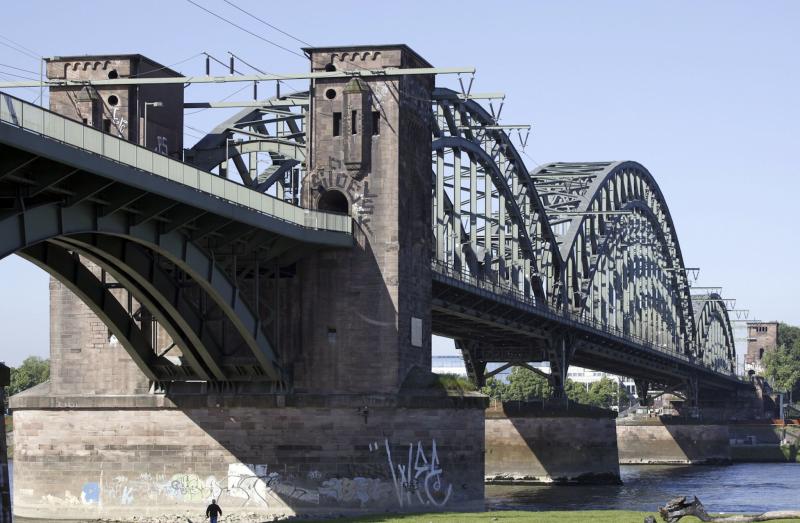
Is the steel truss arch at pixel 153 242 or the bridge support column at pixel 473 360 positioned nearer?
the steel truss arch at pixel 153 242

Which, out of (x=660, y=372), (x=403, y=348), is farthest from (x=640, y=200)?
(x=403, y=348)

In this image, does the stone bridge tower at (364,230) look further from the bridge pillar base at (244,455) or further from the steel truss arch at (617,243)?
the steel truss arch at (617,243)

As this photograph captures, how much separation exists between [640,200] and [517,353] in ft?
134

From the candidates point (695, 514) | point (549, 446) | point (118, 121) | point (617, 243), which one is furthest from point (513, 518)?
point (617, 243)

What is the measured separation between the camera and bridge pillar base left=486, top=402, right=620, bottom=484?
358ft

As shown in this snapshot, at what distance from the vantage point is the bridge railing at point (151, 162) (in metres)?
44.3

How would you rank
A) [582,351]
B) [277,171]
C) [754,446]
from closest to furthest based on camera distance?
[277,171] < [582,351] < [754,446]

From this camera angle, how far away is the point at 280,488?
208 ft

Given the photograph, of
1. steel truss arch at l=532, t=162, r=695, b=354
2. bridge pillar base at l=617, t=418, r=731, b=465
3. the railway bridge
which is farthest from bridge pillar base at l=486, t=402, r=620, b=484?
bridge pillar base at l=617, t=418, r=731, b=465

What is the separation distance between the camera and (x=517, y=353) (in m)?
120

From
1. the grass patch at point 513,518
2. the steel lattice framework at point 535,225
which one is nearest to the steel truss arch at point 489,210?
the steel lattice framework at point 535,225

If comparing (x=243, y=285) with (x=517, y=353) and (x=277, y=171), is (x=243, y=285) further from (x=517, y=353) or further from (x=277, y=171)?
(x=517, y=353)

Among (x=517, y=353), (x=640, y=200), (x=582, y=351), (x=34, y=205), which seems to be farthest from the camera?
(x=640, y=200)

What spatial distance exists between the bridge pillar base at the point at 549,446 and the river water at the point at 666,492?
230 cm
